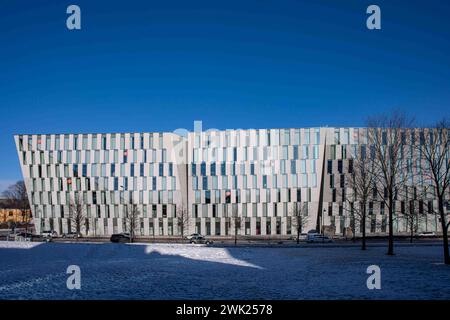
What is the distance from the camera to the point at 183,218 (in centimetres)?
8588

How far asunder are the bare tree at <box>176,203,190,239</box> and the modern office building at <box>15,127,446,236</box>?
2.24 feet

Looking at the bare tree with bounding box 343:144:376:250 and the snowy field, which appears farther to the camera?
the bare tree with bounding box 343:144:376:250

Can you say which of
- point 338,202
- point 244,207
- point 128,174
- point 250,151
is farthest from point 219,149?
point 338,202

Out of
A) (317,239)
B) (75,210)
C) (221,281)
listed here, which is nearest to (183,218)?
(75,210)

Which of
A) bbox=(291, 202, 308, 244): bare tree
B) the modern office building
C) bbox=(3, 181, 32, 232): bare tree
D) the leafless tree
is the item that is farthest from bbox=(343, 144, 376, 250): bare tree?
bbox=(3, 181, 32, 232): bare tree

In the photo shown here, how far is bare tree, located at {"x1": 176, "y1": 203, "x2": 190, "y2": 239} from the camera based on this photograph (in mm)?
84869

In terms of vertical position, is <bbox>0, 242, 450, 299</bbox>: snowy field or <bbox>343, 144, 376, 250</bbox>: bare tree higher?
<bbox>343, 144, 376, 250</bbox>: bare tree

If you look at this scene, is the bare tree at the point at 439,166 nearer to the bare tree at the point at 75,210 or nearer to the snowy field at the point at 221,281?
the snowy field at the point at 221,281

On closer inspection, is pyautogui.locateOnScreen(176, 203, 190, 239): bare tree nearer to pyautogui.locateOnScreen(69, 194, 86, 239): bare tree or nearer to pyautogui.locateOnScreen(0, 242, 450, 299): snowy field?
pyautogui.locateOnScreen(69, 194, 86, 239): bare tree

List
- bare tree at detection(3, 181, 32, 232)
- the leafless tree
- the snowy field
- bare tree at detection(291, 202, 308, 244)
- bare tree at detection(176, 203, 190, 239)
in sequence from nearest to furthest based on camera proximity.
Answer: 1. the snowy field
2. the leafless tree
3. bare tree at detection(291, 202, 308, 244)
4. bare tree at detection(176, 203, 190, 239)
5. bare tree at detection(3, 181, 32, 232)

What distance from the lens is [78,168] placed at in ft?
299
